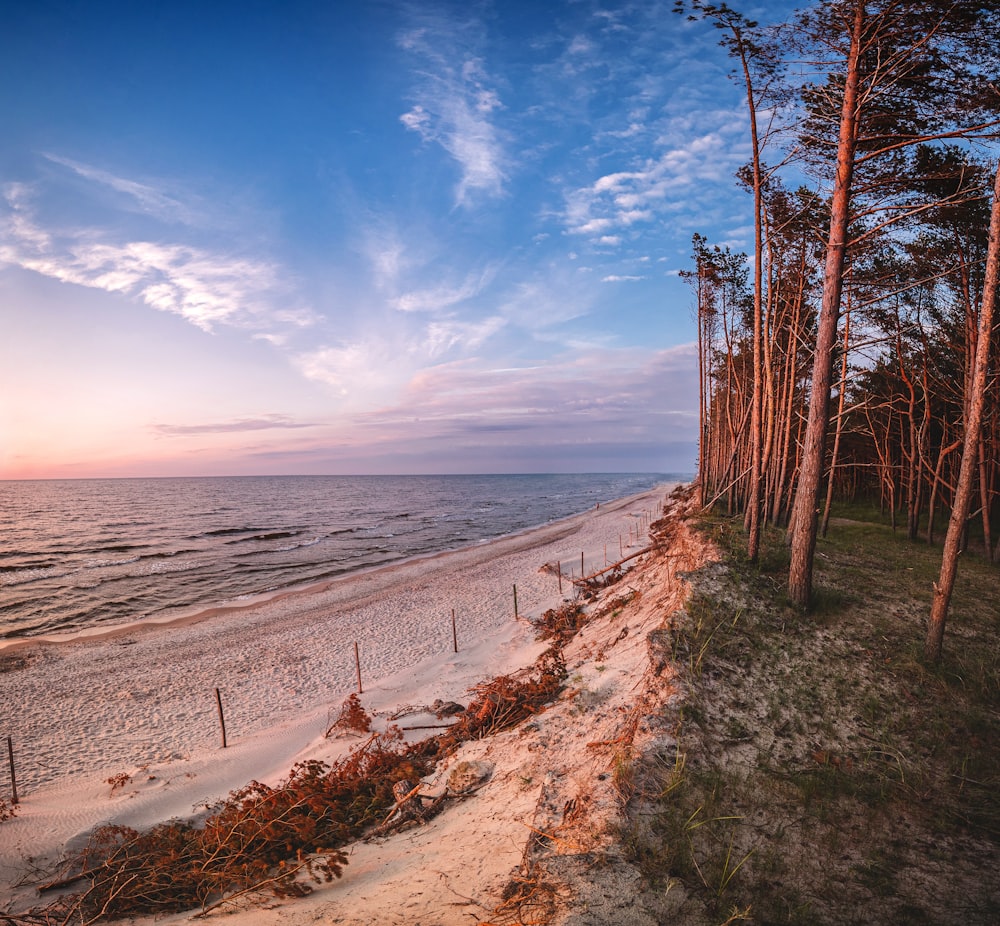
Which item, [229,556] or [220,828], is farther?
[229,556]

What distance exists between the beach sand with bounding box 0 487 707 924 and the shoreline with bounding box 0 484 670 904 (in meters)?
0.07

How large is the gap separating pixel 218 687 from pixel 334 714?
508cm

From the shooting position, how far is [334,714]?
44.2ft

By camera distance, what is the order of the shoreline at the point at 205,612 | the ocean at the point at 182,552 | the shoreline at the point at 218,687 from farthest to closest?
the ocean at the point at 182,552, the shoreline at the point at 205,612, the shoreline at the point at 218,687

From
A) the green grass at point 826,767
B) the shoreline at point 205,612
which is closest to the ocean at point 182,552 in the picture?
the shoreline at point 205,612

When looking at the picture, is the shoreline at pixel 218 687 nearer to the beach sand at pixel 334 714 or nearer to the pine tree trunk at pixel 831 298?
the beach sand at pixel 334 714

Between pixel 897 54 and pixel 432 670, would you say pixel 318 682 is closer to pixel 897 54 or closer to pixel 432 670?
pixel 432 670

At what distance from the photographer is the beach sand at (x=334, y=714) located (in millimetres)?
5328

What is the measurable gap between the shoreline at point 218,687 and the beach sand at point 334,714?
7 centimetres

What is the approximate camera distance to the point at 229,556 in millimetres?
40031

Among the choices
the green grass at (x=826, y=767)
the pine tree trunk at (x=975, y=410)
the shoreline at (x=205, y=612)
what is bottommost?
the shoreline at (x=205, y=612)

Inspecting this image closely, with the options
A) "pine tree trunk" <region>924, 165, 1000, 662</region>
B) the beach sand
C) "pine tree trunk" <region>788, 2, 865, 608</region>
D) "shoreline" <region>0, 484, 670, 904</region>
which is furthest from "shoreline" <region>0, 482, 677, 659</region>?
"pine tree trunk" <region>924, 165, 1000, 662</region>

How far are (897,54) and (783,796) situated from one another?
11.1m

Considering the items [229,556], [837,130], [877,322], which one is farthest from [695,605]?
[229,556]
